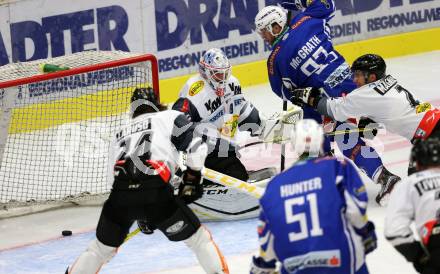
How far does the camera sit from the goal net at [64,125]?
7.63m

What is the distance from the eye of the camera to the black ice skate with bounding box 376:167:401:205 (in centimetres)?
735

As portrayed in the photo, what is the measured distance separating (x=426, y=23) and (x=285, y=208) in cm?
751

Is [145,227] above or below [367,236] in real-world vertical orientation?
below

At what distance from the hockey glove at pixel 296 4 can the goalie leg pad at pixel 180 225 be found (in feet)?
9.89

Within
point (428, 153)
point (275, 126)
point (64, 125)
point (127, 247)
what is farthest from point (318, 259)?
point (64, 125)

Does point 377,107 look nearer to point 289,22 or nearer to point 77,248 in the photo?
point 289,22

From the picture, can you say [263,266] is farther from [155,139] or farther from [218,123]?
[218,123]

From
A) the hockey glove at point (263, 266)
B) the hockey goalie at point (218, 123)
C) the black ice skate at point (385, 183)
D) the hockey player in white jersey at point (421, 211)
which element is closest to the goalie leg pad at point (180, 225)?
the hockey glove at point (263, 266)

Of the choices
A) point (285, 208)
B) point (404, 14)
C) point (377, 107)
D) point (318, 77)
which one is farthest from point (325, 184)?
point (404, 14)

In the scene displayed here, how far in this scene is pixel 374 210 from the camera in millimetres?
7270

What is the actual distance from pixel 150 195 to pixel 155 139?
29 centimetres

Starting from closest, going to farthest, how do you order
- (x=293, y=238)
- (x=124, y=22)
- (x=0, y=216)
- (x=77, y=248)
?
(x=293, y=238), (x=77, y=248), (x=0, y=216), (x=124, y=22)

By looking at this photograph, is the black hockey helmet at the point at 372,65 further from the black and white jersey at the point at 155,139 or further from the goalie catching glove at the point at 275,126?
the black and white jersey at the point at 155,139

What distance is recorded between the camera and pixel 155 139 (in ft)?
18.3
